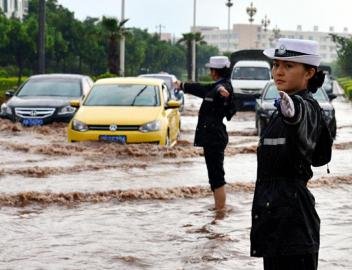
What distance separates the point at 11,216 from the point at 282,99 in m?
6.35

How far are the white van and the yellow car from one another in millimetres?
16759

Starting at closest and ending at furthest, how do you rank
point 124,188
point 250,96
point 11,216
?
point 11,216, point 124,188, point 250,96

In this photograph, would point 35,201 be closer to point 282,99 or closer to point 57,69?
point 282,99

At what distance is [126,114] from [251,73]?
20.5m

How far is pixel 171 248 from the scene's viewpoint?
26.8 feet

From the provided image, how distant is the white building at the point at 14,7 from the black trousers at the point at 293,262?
88.2 meters

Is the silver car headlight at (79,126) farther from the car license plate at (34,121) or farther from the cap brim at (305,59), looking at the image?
the cap brim at (305,59)

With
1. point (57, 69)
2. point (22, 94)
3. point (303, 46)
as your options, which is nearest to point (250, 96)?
point (22, 94)

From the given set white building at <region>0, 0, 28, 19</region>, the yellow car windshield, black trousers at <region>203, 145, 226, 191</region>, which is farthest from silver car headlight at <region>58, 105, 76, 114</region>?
white building at <region>0, 0, 28, 19</region>

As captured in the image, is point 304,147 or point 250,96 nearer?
point 304,147

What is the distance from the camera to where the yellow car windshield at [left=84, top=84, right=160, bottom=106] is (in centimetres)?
1662

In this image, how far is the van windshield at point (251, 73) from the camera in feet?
117

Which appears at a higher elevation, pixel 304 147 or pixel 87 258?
pixel 304 147

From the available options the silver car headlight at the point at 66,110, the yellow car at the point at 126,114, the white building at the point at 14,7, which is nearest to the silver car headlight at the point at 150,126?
the yellow car at the point at 126,114
